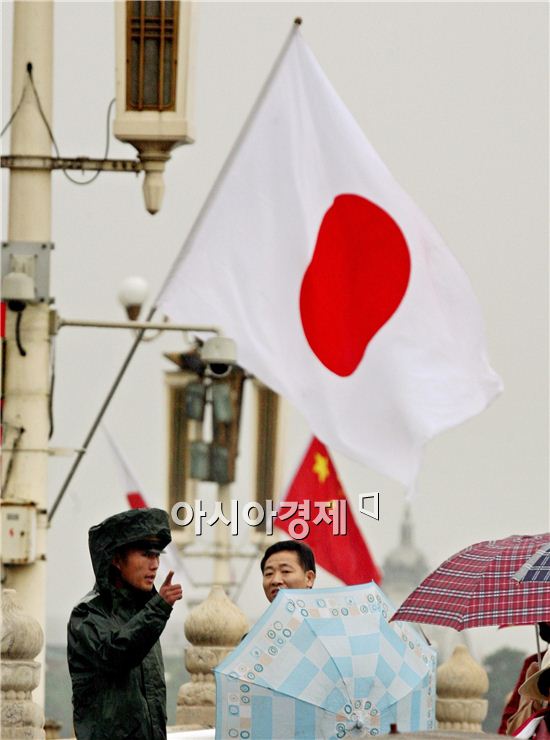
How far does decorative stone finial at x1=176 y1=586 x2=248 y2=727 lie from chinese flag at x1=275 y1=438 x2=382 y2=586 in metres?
4.90

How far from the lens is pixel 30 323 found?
17656 millimetres

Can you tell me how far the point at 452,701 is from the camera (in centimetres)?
1925

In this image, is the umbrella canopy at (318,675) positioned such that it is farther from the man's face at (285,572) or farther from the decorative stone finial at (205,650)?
the decorative stone finial at (205,650)

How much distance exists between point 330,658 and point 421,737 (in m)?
3.13

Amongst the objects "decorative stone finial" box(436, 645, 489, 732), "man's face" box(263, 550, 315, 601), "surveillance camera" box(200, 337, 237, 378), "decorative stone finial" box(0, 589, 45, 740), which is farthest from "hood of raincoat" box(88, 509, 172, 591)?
"decorative stone finial" box(436, 645, 489, 732)

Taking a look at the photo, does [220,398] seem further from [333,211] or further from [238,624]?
[238,624]

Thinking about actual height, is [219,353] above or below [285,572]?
above

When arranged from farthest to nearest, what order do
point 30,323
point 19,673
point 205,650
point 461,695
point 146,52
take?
point 461,695
point 30,323
point 146,52
point 205,650
point 19,673

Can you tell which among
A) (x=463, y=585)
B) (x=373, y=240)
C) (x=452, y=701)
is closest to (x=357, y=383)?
(x=373, y=240)

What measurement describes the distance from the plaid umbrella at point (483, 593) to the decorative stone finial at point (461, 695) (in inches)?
364

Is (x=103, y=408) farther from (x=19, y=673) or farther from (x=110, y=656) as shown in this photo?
(x=110, y=656)

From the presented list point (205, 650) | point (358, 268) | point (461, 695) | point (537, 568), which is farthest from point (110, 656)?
point (358, 268)

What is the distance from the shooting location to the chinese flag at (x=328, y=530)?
2136cm

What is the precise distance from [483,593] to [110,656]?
169 centimetres
